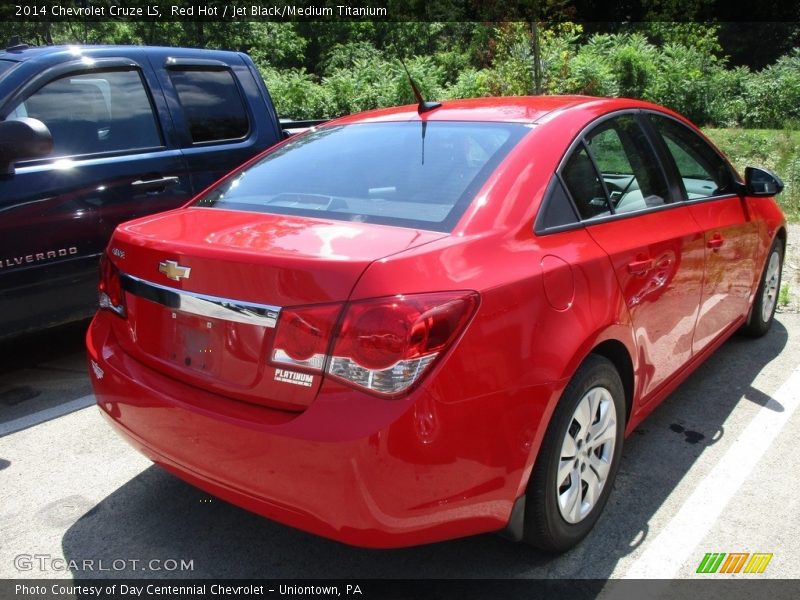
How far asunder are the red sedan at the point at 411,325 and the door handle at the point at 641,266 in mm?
12

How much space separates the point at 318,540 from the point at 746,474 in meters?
1.85

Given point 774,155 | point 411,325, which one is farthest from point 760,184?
point 774,155

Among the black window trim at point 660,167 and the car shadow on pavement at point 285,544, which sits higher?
the black window trim at point 660,167

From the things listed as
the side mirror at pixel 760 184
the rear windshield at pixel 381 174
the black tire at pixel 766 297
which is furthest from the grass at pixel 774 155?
the rear windshield at pixel 381 174

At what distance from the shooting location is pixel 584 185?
8.65ft

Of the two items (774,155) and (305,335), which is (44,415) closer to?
(305,335)

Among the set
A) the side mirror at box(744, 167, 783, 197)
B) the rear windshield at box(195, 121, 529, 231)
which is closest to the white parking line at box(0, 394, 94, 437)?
the rear windshield at box(195, 121, 529, 231)

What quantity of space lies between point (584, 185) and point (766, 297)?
257 centimetres

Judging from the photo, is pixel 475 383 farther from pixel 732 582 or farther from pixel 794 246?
pixel 794 246

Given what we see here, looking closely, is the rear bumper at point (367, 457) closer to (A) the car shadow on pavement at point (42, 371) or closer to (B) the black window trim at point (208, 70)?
(A) the car shadow on pavement at point (42, 371)

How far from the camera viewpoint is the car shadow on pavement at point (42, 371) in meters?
3.80

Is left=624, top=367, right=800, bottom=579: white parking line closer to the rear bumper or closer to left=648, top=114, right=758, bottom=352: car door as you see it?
left=648, top=114, right=758, bottom=352: car door

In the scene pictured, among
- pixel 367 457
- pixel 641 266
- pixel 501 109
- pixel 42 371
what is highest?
pixel 501 109

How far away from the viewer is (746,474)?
301 centimetres
